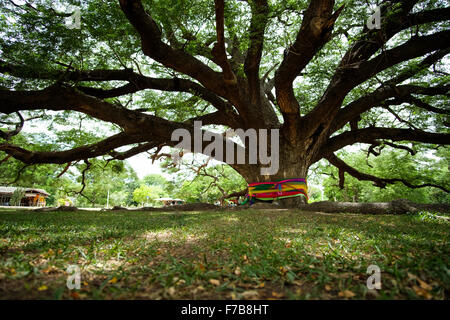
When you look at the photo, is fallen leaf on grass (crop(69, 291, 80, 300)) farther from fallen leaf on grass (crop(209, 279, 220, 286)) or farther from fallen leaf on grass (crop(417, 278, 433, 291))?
fallen leaf on grass (crop(417, 278, 433, 291))

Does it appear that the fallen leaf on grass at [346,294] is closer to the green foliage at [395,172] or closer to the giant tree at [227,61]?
the giant tree at [227,61]

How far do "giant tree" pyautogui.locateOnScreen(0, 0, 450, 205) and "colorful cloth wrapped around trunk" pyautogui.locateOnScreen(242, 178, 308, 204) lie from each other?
19cm

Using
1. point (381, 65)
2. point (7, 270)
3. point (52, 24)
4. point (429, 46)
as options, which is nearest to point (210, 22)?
point (52, 24)

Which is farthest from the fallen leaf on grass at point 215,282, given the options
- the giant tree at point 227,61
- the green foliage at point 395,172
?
the green foliage at point 395,172

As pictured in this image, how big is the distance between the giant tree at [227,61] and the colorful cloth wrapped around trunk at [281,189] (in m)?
0.19

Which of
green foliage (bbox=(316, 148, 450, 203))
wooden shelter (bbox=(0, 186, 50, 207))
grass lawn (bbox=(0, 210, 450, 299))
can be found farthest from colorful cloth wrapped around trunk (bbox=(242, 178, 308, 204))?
wooden shelter (bbox=(0, 186, 50, 207))

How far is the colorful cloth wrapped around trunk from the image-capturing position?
23.3ft

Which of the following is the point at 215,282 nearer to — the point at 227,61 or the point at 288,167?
the point at 227,61

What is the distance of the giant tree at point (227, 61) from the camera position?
5.30 m

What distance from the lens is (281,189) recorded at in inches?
282

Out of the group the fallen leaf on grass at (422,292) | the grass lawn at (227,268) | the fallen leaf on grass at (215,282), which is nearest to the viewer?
the fallen leaf on grass at (422,292)

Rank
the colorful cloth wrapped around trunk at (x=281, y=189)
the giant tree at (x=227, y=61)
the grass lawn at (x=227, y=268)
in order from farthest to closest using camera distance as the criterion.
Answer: the colorful cloth wrapped around trunk at (x=281, y=189)
the giant tree at (x=227, y=61)
the grass lawn at (x=227, y=268)
